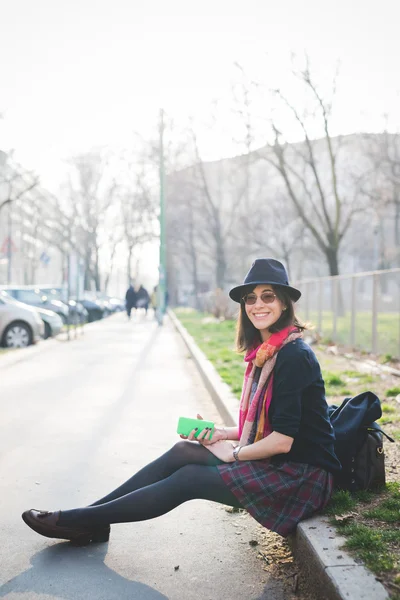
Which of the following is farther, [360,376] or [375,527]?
[360,376]

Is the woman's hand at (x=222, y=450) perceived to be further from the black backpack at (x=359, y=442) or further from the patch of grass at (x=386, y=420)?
the patch of grass at (x=386, y=420)

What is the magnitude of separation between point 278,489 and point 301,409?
0.39 meters

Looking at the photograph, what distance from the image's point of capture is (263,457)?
12.2ft

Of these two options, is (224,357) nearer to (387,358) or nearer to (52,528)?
(387,358)

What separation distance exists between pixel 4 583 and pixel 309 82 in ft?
71.2

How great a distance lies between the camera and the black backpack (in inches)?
156

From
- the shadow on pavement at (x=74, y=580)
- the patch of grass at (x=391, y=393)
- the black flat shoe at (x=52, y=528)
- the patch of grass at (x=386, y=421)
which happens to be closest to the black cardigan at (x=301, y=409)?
the shadow on pavement at (x=74, y=580)

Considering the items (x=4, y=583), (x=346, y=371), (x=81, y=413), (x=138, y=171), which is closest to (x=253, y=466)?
(x=4, y=583)

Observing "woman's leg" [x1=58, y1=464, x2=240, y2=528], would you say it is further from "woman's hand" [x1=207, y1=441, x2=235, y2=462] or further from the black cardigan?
the black cardigan

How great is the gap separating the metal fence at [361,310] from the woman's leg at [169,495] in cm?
857

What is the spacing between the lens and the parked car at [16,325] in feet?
59.2

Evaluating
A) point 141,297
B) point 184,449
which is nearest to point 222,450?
point 184,449

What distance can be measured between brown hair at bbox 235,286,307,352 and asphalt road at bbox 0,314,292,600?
109 centimetres

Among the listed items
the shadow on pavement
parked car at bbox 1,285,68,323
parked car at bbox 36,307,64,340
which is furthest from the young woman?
parked car at bbox 1,285,68,323
